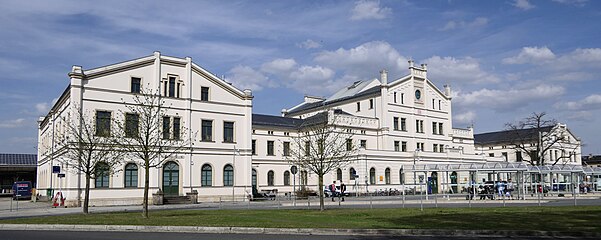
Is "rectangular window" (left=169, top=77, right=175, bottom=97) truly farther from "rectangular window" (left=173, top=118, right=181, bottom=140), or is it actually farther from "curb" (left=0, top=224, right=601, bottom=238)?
"curb" (left=0, top=224, right=601, bottom=238)

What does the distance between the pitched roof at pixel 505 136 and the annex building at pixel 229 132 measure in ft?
64.8

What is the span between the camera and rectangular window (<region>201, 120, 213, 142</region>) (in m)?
49.8

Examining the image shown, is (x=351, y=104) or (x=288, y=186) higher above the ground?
(x=351, y=104)

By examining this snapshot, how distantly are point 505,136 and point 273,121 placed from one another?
1921 inches

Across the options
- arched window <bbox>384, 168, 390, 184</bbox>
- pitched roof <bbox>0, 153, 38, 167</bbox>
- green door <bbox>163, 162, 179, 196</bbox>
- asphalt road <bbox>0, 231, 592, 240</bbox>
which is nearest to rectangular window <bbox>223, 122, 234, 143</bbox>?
green door <bbox>163, 162, 179, 196</bbox>

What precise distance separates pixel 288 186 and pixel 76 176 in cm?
2767

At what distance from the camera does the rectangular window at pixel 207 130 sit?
49.8 m

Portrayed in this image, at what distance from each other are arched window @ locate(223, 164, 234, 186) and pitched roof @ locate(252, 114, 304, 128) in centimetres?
1127

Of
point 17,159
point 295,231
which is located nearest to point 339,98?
point 17,159

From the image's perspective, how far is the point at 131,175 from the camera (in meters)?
45.1

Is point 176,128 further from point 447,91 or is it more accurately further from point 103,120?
point 447,91

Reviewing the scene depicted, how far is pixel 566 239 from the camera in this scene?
50.9 feet

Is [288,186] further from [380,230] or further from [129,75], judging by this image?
[380,230]

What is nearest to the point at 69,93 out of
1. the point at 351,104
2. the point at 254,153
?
the point at 254,153
